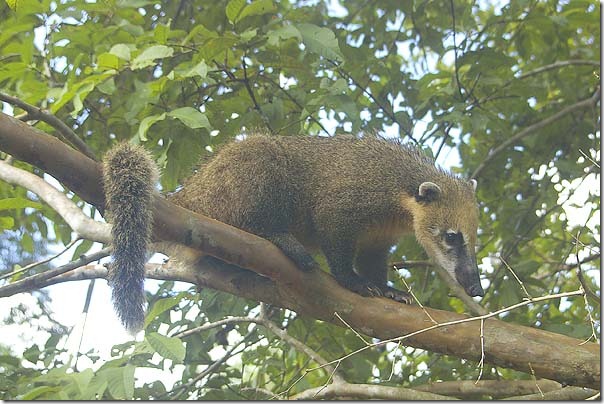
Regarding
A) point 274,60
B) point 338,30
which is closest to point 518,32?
point 338,30

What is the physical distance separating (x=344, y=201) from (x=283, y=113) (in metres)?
1.49

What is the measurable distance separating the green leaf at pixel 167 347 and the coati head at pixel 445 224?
2.75m

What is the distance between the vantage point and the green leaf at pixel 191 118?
235 inches

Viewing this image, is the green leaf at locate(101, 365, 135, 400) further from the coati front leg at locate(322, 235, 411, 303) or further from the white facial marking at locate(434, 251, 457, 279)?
the white facial marking at locate(434, 251, 457, 279)

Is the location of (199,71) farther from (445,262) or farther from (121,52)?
(445,262)

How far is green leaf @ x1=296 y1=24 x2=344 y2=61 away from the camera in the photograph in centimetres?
644

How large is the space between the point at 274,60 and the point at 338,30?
1573mm

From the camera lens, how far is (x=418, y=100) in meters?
8.37

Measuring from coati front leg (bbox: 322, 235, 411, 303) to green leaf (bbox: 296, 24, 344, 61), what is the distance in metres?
1.68

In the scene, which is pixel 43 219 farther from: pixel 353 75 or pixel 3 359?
pixel 353 75

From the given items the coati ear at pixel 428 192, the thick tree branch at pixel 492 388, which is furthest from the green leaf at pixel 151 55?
the thick tree branch at pixel 492 388

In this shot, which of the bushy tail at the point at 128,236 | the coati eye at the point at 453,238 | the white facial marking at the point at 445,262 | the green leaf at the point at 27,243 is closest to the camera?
the bushy tail at the point at 128,236

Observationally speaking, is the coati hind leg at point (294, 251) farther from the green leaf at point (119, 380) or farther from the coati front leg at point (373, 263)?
the green leaf at point (119, 380)

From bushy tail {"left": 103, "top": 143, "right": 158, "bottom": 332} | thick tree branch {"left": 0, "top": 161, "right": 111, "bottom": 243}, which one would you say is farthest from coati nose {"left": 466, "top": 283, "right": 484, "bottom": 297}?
thick tree branch {"left": 0, "top": 161, "right": 111, "bottom": 243}
